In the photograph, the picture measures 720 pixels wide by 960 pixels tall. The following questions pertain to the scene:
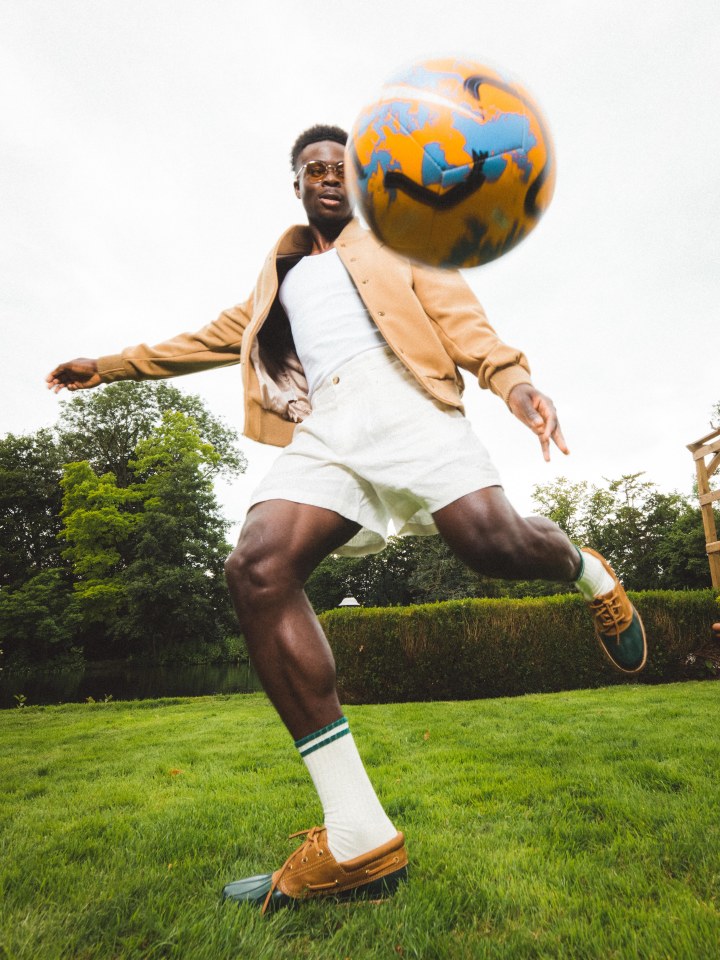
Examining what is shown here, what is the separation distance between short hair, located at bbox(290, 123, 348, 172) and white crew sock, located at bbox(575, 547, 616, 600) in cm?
201

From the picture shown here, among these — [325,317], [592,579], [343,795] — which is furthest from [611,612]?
[325,317]

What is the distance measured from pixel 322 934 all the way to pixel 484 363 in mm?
1710

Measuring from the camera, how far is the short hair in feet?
8.83

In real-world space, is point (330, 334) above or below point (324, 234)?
below

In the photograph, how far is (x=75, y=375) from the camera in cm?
278

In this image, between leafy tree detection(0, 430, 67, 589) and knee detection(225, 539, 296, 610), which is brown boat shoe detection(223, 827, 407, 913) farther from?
leafy tree detection(0, 430, 67, 589)

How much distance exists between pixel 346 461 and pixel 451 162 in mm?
921

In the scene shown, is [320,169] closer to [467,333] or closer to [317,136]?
[317,136]

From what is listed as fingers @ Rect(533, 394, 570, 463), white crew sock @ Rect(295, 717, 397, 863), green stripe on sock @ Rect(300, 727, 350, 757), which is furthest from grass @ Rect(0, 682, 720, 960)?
fingers @ Rect(533, 394, 570, 463)

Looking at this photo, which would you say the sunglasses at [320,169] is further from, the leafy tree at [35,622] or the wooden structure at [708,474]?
the leafy tree at [35,622]

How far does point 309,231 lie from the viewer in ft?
8.74

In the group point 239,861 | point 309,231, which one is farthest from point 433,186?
point 239,861

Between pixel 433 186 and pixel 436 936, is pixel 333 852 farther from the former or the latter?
pixel 433 186

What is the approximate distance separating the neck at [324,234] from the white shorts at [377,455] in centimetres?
74
